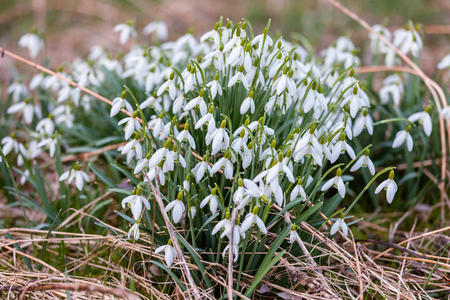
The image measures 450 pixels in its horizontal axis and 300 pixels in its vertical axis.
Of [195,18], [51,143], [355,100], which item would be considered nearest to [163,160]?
[355,100]

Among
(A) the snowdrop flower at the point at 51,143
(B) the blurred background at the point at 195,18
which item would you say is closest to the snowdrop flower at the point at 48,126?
(A) the snowdrop flower at the point at 51,143

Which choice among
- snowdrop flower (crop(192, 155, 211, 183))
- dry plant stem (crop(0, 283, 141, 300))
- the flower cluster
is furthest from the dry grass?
snowdrop flower (crop(192, 155, 211, 183))

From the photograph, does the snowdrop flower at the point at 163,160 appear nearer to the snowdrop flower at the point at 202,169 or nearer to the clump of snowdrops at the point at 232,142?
the clump of snowdrops at the point at 232,142

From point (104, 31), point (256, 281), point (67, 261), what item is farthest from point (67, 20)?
point (256, 281)

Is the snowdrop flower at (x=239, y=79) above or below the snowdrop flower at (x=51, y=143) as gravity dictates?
above

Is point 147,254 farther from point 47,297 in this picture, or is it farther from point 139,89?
point 139,89

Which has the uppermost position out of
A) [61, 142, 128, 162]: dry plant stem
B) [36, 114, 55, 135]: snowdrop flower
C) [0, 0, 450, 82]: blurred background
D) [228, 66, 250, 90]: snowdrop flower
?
[0, 0, 450, 82]: blurred background

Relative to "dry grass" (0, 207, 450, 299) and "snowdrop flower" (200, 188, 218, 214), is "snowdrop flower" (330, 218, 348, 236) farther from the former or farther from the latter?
"snowdrop flower" (200, 188, 218, 214)
